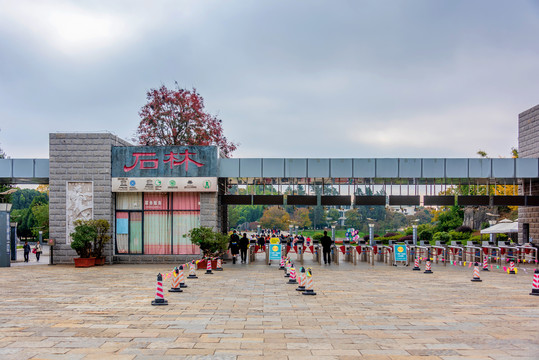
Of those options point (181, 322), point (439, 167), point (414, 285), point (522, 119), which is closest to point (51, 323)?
point (181, 322)

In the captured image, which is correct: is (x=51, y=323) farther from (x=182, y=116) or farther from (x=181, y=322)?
(x=182, y=116)

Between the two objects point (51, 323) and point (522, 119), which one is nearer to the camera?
point (51, 323)

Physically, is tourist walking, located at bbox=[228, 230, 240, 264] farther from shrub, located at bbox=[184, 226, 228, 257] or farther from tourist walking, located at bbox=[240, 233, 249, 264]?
shrub, located at bbox=[184, 226, 228, 257]

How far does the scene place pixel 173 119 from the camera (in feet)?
118

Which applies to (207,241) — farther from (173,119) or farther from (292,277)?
(173,119)

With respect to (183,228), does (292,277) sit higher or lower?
lower

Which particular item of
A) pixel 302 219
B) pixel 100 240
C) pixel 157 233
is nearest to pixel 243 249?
pixel 157 233

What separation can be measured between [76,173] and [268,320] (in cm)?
1698

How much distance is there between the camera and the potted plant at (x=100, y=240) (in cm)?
2314

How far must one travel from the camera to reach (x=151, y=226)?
24.4 meters

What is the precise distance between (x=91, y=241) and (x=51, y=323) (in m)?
13.8

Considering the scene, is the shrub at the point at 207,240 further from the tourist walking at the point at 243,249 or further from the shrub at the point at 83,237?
the shrub at the point at 83,237

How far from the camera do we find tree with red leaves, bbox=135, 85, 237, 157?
1401 inches

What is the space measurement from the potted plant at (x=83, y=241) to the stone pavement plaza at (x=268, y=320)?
4.88 metres
